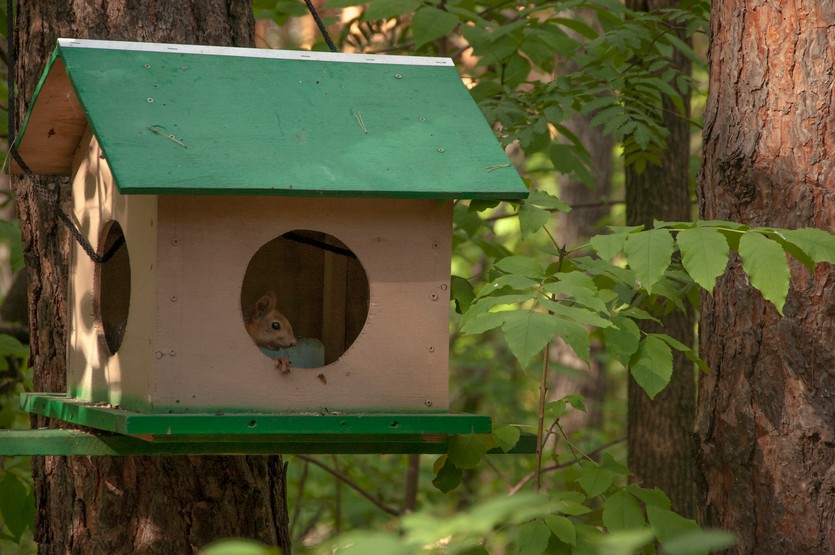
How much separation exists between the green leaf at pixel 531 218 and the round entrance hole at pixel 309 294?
55 centimetres

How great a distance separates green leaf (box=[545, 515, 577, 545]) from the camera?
255 centimetres

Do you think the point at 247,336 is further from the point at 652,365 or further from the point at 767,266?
the point at 767,266

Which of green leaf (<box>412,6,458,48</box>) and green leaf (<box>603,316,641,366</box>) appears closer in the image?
green leaf (<box>603,316,641,366</box>)

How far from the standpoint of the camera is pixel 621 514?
2721 mm

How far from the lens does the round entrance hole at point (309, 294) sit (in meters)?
2.98

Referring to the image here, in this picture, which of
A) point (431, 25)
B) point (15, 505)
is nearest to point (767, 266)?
point (431, 25)

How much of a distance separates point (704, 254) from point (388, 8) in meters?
2.04

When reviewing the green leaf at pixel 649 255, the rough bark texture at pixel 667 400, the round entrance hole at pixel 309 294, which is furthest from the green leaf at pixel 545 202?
the rough bark texture at pixel 667 400

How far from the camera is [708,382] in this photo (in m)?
3.06

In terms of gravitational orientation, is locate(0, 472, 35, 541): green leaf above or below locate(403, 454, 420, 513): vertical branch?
above

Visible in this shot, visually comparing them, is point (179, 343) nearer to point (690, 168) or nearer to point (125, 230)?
point (125, 230)

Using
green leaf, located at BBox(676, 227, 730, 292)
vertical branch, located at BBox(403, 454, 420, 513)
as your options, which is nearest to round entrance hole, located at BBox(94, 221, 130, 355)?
green leaf, located at BBox(676, 227, 730, 292)

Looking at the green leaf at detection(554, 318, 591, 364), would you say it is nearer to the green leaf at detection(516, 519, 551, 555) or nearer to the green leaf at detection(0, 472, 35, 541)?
the green leaf at detection(516, 519, 551, 555)

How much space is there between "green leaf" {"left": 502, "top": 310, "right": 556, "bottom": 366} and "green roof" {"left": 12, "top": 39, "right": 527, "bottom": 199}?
398mm
